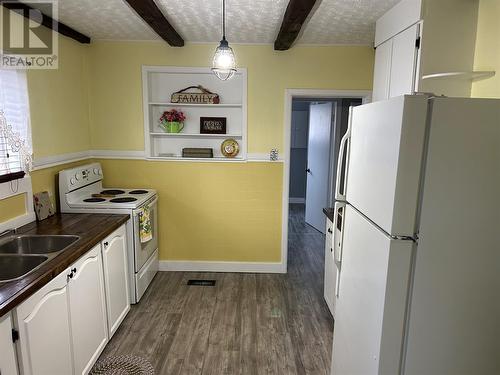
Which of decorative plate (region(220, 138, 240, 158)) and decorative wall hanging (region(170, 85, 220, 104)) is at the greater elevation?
decorative wall hanging (region(170, 85, 220, 104))

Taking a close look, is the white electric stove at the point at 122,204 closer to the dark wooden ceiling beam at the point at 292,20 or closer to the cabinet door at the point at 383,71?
the dark wooden ceiling beam at the point at 292,20

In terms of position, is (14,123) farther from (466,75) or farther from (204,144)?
(466,75)

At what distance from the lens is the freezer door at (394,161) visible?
1.29 m

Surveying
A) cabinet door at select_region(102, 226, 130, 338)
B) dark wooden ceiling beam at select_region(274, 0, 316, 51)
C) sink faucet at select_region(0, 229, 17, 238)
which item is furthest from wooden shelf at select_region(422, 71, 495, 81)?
sink faucet at select_region(0, 229, 17, 238)

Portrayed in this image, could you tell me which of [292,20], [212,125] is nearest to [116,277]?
[212,125]

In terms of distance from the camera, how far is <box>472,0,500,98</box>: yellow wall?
1.82m

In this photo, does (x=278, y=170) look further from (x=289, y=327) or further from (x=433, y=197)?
(x=433, y=197)

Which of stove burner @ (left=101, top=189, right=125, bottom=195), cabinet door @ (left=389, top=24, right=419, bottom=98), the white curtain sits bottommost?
stove burner @ (left=101, top=189, right=125, bottom=195)

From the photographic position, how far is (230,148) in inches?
148

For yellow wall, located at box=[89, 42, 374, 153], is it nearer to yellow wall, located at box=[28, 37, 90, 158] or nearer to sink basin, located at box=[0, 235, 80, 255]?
yellow wall, located at box=[28, 37, 90, 158]

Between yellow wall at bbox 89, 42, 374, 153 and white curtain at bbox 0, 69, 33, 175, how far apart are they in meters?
1.09

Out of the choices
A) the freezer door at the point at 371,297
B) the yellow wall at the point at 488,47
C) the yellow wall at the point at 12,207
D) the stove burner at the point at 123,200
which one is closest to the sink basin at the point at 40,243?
the yellow wall at the point at 12,207

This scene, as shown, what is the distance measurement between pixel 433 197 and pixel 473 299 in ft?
1.55

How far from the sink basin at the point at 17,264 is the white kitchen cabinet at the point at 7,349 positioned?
1.82 feet
